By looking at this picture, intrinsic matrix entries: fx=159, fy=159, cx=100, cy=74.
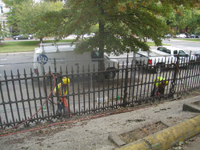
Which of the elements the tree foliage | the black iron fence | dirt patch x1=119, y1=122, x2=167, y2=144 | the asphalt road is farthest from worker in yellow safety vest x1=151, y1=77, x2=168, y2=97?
dirt patch x1=119, y1=122, x2=167, y2=144

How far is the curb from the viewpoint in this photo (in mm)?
2542

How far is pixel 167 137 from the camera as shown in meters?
2.74

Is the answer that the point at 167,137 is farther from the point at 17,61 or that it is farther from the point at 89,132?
the point at 17,61

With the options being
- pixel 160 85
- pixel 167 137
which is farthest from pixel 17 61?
pixel 167 137

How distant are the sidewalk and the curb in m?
0.22

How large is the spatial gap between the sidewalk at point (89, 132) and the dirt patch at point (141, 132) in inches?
3.8

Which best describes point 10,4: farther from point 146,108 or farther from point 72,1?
point 146,108

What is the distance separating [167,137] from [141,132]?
1.73ft

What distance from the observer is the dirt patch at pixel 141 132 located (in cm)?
294

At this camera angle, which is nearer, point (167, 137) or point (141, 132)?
point (167, 137)

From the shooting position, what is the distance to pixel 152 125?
3.39 m

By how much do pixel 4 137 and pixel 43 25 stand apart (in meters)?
5.03

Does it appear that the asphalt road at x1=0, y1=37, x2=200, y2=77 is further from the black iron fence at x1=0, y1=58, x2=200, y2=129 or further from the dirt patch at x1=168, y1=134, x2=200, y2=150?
the dirt patch at x1=168, y1=134, x2=200, y2=150

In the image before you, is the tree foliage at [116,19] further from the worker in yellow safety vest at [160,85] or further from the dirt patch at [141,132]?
the dirt patch at [141,132]
